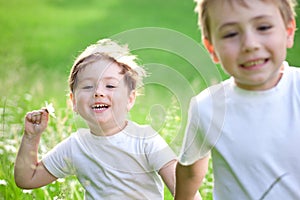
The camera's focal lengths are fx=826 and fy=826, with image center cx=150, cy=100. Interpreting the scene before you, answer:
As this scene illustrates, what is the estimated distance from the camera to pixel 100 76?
294 cm

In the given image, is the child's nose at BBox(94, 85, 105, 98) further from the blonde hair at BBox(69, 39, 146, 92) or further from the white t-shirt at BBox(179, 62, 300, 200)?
the white t-shirt at BBox(179, 62, 300, 200)

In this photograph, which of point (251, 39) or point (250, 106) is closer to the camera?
point (251, 39)

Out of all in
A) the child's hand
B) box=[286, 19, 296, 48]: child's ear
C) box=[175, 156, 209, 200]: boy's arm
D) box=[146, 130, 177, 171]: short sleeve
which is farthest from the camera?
the child's hand

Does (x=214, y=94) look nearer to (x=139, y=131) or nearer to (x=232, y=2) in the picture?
(x=232, y=2)

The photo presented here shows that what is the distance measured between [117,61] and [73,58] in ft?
7.27

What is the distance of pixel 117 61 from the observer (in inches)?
118

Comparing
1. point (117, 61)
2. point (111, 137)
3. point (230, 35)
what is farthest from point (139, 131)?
point (230, 35)

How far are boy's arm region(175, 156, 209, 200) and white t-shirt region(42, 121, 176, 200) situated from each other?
6.4 inches

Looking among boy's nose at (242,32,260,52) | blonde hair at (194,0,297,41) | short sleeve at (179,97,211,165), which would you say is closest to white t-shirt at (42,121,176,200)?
short sleeve at (179,97,211,165)

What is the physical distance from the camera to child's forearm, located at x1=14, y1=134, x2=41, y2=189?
3088 millimetres

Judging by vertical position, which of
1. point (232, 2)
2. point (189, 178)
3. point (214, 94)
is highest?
point (232, 2)

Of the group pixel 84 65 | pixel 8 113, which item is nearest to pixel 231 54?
pixel 84 65

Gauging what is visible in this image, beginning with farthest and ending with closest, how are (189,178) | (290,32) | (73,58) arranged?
(73,58)
(189,178)
(290,32)

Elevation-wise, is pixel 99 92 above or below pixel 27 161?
above
